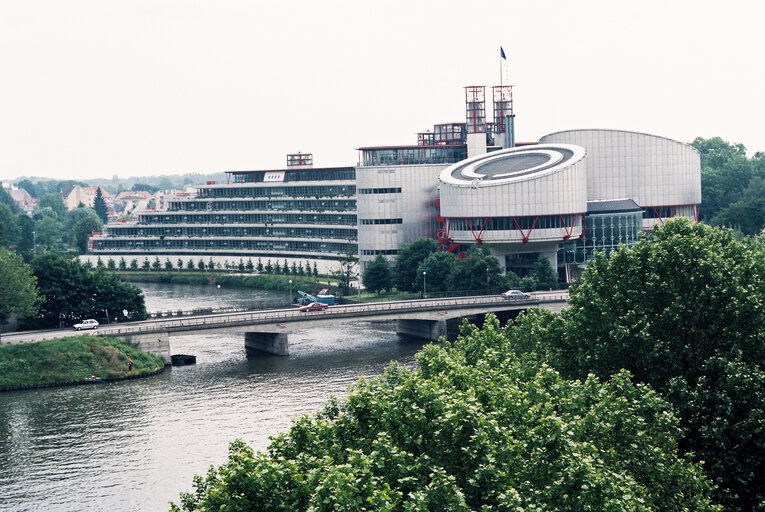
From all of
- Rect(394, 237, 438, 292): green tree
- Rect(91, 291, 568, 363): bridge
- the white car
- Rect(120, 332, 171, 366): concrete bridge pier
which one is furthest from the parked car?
the white car

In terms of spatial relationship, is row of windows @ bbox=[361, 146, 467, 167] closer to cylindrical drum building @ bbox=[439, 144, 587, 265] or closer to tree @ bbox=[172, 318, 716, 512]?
cylindrical drum building @ bbox=[439, 144, 587, 265]

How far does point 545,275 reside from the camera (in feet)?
479

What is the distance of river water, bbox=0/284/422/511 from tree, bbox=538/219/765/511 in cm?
2819

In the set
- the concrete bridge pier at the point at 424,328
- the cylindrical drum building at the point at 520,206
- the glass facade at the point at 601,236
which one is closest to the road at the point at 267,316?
the concrete bridge pier at the point at 424,328

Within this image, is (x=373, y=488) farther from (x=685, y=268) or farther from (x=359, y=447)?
(x=685, y=268)

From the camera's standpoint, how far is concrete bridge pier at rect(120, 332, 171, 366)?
108 meters

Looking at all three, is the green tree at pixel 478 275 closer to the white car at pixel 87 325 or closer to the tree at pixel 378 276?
the tree at pixel 378 276

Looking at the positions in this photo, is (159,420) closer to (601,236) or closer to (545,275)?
(545,275)

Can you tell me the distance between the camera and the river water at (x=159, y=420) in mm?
66750

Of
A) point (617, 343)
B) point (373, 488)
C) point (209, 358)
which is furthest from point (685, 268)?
point (209, 358)

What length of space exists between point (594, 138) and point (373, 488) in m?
142

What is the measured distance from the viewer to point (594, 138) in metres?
169

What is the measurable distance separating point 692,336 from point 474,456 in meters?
19.6

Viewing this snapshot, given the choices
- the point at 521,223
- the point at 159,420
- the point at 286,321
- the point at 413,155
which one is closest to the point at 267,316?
the point at 286,321
